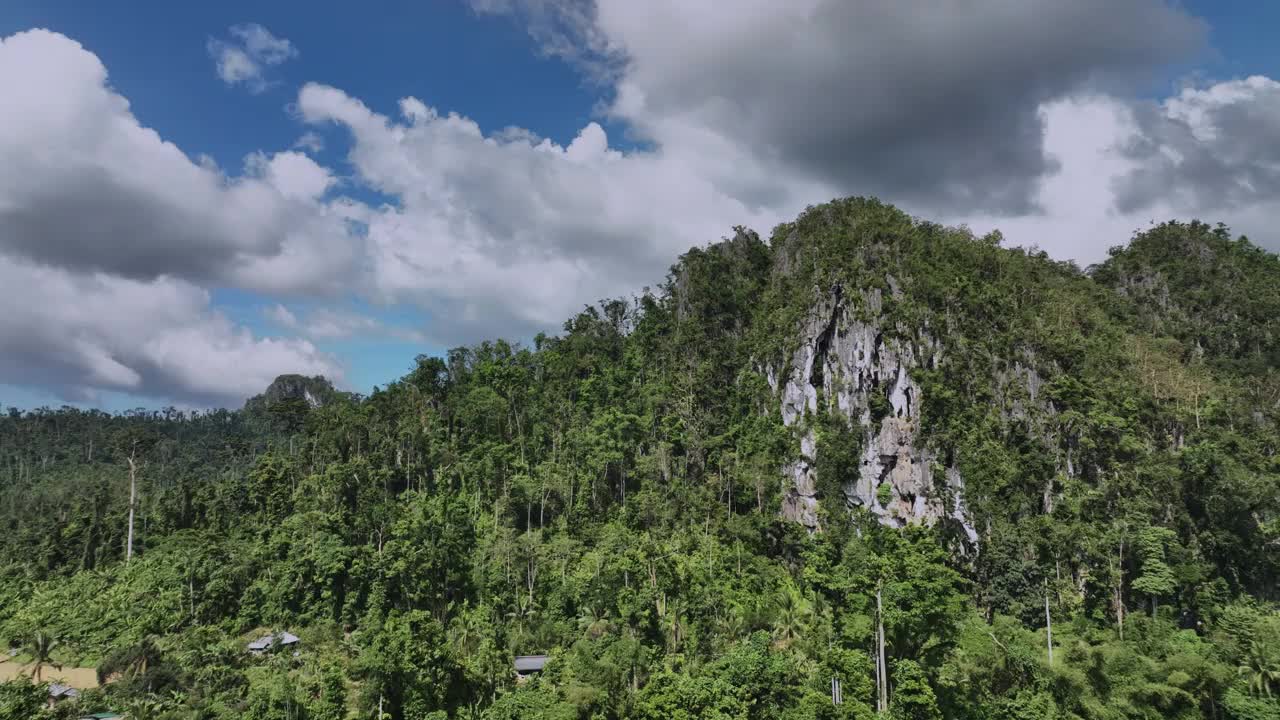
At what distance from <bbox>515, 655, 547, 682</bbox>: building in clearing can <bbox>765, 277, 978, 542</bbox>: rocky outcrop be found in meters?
24.9

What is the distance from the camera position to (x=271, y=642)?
1761 inches

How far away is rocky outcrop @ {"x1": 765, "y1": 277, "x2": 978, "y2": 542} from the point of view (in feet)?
166

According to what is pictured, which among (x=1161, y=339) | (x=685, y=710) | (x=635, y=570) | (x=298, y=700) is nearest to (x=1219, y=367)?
(x=1161, y=339)

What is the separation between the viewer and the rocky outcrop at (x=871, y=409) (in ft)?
166

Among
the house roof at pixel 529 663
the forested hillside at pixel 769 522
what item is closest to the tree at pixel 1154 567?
the forested hillside at pixel 769 522

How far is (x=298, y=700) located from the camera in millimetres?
30469

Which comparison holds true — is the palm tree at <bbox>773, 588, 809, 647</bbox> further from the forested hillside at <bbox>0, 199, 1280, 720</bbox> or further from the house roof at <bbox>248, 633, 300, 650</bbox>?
the house roof at <bbox>248, 633, 300, 650</bbox>

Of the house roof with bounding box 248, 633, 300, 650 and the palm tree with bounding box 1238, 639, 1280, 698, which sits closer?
the palm tree with bounding box 1238, 639, 1280, 698

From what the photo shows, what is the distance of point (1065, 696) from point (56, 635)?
2594 inches

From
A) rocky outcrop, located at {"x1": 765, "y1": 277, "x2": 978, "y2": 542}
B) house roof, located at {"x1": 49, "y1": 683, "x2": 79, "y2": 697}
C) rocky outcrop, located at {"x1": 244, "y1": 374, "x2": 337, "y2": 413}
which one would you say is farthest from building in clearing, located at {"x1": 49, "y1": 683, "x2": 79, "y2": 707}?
rocky outcrop, located at {"x1": 244, "y1": 374, "x2": 337, "y2": 413}

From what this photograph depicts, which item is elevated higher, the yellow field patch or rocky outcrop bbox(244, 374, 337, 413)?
rocky outcrop bbox(244, 374, 337, 413)

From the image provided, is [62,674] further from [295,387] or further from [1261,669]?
[295,387]

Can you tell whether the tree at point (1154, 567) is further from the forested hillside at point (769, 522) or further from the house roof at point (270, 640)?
the house roof at point (270, 640)

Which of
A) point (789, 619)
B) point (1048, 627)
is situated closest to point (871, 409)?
point (789, 619)
